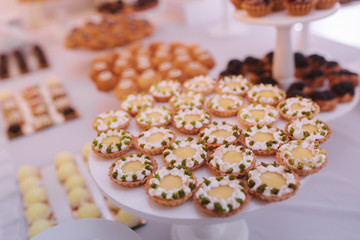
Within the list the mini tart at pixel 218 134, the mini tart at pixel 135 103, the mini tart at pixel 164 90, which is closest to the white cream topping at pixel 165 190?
the mini tart at pixel 218 134

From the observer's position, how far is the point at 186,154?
1.51 metres

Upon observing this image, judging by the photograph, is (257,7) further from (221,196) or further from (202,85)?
(221,196)

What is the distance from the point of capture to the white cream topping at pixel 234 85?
1.97 meters

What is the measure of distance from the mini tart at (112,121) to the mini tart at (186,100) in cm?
A: 27

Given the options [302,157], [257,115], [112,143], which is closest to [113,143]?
[112,143]

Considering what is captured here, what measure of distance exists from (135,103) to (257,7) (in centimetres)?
91

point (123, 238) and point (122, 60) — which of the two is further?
point (122, 60)

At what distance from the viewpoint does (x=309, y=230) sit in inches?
72.7

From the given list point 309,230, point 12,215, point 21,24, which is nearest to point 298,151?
point 309,230

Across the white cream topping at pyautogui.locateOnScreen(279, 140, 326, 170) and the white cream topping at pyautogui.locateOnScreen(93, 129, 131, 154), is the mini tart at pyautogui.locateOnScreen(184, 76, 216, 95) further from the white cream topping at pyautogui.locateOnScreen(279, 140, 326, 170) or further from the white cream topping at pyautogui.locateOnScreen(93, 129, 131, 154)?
the white cream topping at pyautogui.locateOnScreen(279, 140, 326, 170)

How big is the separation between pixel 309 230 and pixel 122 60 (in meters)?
2.39

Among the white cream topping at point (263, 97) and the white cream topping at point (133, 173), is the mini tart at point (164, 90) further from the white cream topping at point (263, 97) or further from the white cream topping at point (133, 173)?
the white cream topping at point (133, 173)

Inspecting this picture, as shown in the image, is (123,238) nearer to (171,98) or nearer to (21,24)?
(171,98)

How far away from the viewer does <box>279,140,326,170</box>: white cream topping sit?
1373 mm
